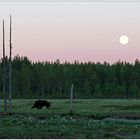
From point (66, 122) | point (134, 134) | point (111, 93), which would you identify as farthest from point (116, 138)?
point (111, 93)

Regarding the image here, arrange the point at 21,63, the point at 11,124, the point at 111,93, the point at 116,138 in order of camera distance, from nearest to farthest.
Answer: the point at 116,138
the point at 11,124
the point at 111,93
the point at 21,63

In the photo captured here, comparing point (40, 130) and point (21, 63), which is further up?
point (21, 63)

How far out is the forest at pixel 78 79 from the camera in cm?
14900

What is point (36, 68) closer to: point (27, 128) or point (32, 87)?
point (32, 87)

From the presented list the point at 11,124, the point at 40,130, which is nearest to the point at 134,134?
the point at 40,130

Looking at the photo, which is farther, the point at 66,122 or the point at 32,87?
the point at 32,87

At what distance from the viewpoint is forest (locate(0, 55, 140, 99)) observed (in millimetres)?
149000

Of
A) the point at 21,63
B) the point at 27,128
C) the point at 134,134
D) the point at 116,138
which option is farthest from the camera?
the point at 21,63

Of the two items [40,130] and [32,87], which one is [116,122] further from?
[32,87]

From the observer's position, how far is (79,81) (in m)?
163

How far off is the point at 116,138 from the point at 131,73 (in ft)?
460

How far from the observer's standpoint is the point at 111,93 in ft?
485

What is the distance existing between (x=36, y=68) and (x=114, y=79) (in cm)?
2366

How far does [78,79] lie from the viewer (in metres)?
163
